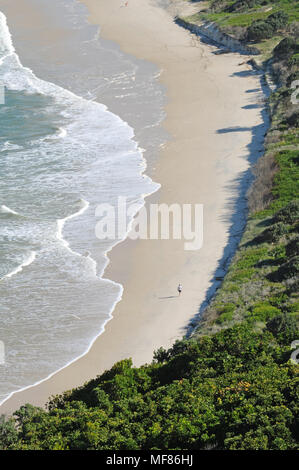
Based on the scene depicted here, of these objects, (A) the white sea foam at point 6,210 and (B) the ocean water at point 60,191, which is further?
(A) the white sea foam at point 6,210

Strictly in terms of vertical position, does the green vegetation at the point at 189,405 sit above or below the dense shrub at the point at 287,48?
below

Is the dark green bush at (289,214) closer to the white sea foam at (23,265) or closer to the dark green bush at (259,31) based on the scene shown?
the white sea foam at (23,265)

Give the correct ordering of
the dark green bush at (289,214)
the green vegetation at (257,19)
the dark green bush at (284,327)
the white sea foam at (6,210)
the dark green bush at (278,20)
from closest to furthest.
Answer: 1. the dark green bush at (284,327)
2. the dark green bush at (289,214)
3. the white sea foam at (6,210)
4. the green vegetation at (257,19)
5. the dark green bush at (278,20)

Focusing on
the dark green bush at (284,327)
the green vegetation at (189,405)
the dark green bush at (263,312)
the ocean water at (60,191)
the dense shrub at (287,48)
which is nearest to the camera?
the green vegetation at (189,405)

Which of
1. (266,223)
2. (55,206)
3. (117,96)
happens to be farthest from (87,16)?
(266,223)

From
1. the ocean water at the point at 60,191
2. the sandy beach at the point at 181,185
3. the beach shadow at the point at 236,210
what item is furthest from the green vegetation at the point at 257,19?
the beach shadow at the point at 236,210

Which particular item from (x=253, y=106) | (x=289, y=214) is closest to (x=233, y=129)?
(x=253, y=106)
